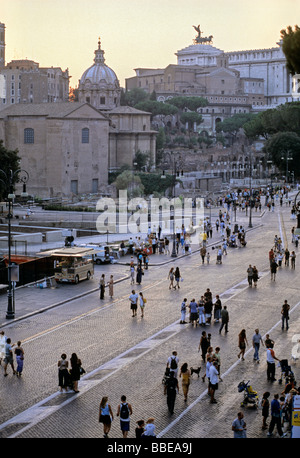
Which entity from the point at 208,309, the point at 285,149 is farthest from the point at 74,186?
the point at 208,309

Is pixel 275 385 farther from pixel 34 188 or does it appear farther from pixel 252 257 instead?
pixel 34 188

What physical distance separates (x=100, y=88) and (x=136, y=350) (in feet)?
270

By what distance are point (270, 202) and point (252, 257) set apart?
2757 centimetres

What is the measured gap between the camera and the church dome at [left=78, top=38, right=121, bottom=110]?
335ft

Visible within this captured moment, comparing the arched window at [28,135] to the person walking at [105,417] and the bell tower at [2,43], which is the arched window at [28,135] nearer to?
the person walking at [105,417]

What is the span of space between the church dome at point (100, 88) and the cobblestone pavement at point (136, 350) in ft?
220

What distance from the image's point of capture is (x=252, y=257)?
4169 cm

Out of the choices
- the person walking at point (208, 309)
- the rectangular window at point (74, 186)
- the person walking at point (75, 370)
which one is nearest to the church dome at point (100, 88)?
the rectangular window at point (74, 186)

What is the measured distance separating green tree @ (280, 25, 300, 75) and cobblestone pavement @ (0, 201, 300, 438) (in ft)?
27.2

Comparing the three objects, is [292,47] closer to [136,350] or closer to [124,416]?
[136,350]

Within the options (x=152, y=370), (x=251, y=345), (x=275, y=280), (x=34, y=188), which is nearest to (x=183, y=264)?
(x=275, y=280)

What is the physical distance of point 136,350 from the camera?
2286 centimetres

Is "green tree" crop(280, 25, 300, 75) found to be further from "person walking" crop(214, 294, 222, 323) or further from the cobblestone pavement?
the cobblestone pavement

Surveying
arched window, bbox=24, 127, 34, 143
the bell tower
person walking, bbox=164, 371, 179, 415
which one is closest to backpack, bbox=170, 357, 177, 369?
person walking, bbox=164, 371, 179, 415
